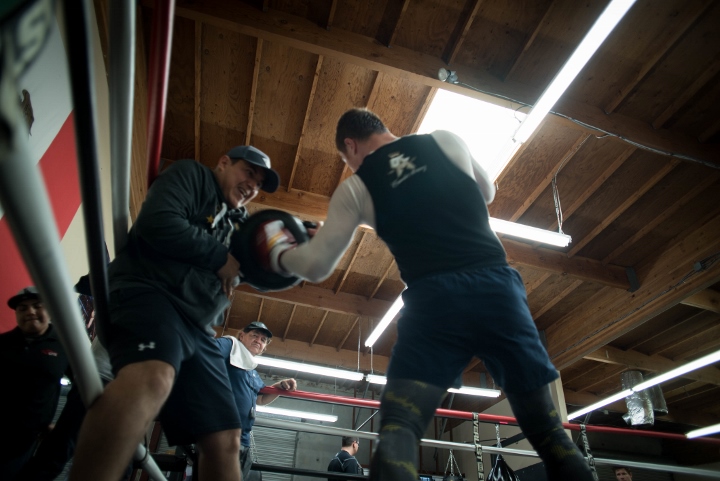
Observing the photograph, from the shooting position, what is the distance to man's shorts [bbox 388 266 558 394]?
1.12 metres

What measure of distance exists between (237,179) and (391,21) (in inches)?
116

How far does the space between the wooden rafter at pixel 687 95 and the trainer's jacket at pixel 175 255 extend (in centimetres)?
473

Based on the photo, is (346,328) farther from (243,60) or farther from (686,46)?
(686,46)

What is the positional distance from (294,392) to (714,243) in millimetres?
4929

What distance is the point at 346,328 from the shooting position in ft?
29.5

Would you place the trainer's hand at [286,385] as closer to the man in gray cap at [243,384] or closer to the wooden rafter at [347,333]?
the man in gray cap at [243,384]

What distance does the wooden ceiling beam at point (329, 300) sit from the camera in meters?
7.39

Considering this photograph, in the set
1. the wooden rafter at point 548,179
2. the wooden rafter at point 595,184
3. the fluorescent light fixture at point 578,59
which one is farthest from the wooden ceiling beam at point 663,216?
the fluorescent light fixture at point 578,59

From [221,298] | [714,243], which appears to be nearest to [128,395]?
[221,298]

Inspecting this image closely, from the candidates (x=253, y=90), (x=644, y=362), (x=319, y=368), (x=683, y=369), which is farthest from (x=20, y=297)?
(x=644, y=362)

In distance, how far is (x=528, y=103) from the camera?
4160mm

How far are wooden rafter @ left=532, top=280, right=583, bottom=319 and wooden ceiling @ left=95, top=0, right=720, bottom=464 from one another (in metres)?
0.04

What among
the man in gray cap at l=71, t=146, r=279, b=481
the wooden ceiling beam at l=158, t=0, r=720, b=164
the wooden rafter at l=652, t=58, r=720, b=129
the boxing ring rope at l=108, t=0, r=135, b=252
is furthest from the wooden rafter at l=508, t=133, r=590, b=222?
the boxing ring rope at l=108, t=0, r=135, b=252

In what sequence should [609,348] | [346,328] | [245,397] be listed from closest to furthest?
[245,397] → [609,348] → [346,328]
